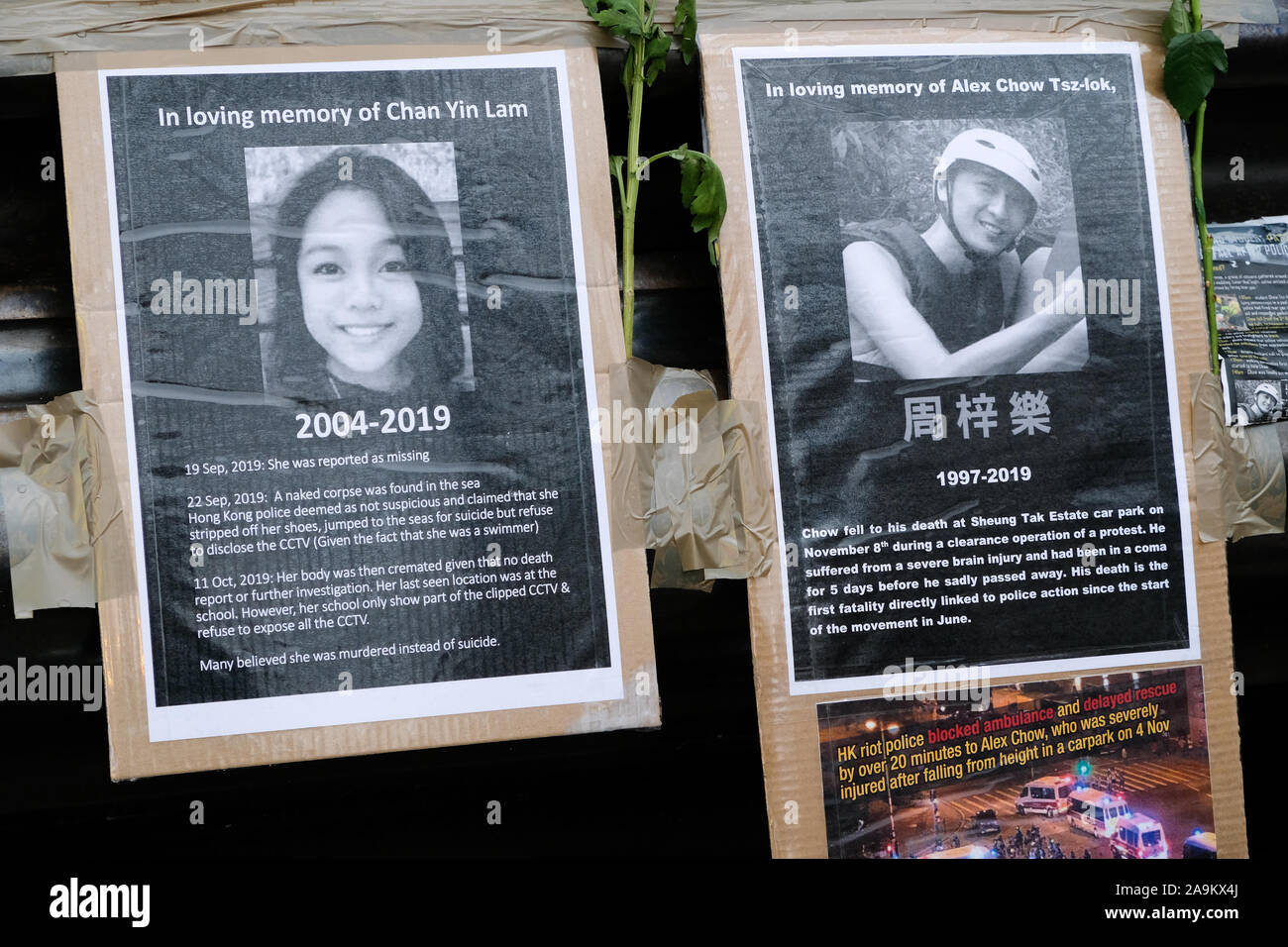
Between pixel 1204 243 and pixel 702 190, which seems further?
pixel 1204 243

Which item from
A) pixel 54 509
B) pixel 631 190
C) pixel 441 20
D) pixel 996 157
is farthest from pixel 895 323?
pixel 54 509

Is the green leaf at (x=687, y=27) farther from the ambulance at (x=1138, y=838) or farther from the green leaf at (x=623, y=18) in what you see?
the ambulance at (x=1138, y=838)

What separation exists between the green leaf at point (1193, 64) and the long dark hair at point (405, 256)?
1.16m

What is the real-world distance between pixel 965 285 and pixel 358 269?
2.97 feet

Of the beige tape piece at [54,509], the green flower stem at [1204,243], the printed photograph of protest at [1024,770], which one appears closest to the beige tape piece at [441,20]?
the green flower stem at [1204,243]

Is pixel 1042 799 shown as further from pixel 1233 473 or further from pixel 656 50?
pixel 656 50

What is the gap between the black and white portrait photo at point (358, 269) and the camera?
4.52 ft

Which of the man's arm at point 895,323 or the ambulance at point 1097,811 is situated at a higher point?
the man's arm at point 895,323

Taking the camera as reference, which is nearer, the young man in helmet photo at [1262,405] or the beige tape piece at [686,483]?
the beige tape piece at [686,483]

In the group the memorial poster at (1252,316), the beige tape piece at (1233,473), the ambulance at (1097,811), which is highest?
the memorial poster at (1252,316)

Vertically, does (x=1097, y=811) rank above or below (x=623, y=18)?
below

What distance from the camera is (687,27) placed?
1.45 meters

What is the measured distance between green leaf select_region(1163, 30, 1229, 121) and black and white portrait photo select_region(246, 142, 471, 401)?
1130 millimetres
